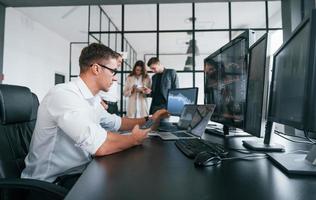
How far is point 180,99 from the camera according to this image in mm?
2012

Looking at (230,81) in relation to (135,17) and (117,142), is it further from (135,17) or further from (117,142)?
(135,17)

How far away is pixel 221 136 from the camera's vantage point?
4.55ft

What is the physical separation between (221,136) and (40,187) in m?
0.95

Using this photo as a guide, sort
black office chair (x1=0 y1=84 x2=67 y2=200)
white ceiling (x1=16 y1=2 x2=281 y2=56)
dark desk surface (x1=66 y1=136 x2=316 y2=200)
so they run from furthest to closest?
1. white ceiling (x1=16 y1=2 x2=281 y2=56)
2. black office chair (x1=0 y1=84 x2=67 y2=200)
3. dark desk surface (x1=66 y1=136 x2=316 y2=200)

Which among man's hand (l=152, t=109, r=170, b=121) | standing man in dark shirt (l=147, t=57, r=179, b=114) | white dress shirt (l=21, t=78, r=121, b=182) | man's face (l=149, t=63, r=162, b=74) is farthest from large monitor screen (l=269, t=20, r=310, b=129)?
man's face (l=149, t=63, r=162, b=74)

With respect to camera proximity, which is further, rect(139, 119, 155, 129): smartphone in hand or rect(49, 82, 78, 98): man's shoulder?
rect(139, 119, 155, 129): smartphone in hand

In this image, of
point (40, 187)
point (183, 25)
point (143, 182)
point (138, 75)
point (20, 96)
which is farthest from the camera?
point (183, 25)

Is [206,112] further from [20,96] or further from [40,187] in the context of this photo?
[20,96]

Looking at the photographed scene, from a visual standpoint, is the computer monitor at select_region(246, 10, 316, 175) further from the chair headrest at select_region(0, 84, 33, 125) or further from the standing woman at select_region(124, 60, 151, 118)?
the standing woman at select_region(124, 60, 151, 118)

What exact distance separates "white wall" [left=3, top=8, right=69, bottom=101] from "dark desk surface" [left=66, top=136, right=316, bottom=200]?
483 cm

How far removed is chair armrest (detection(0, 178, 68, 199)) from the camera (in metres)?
0.81

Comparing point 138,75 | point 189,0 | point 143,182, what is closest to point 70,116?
point 143,182

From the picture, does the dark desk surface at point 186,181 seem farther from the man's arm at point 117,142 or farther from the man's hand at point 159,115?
the man's hand at point 159,115

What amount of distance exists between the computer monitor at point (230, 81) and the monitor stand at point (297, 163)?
312 mm
